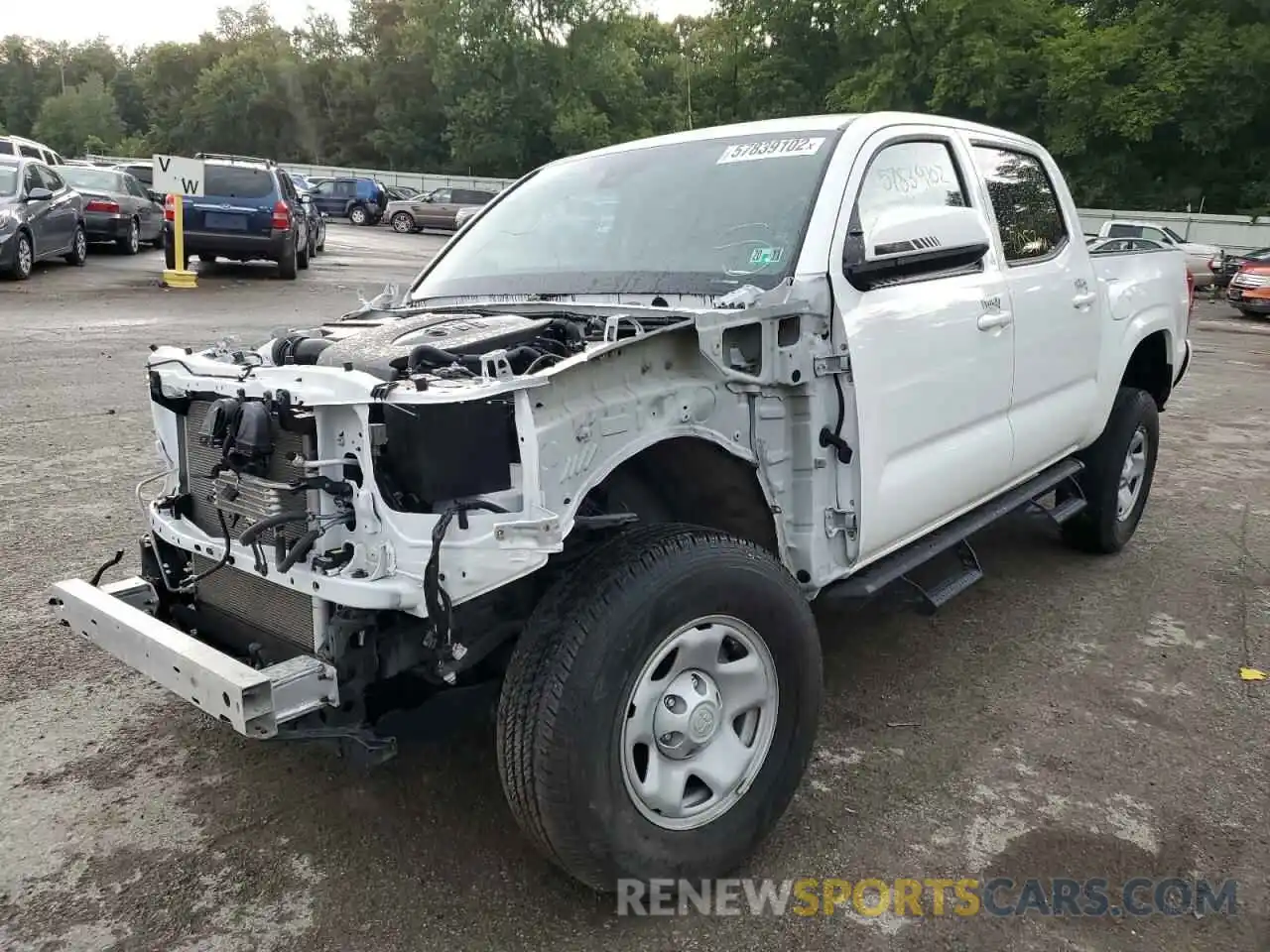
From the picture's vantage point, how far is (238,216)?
16062 millimetres

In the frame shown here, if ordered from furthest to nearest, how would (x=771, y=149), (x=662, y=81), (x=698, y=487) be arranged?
(x=662, y=81) → (x=771, y=149) → (x=698, y=487)

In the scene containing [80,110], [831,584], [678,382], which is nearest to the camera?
[678,382]

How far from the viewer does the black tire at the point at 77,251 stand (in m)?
16.5

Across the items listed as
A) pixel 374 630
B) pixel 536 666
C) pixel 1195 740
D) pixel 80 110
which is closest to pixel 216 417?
pixel 374 630

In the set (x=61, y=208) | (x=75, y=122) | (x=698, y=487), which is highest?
(x=75, y=122)

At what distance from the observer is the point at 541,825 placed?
2.30 metres

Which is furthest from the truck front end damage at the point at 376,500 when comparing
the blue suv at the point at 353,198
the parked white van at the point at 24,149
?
the blue suv at the point at 353,198

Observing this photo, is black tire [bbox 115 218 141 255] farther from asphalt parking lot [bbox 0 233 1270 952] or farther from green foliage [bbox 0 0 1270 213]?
asphalt parking lot [bbox 0 233 1270 952]

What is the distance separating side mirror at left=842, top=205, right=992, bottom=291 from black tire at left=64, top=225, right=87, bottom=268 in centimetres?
1659

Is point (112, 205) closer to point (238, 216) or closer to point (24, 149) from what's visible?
point (24, 149)

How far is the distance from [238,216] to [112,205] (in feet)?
14.7

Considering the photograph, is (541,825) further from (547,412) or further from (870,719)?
(870,719)

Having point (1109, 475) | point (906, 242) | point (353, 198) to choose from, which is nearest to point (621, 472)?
point (906, 242)

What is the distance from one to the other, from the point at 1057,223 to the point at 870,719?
2541mm
